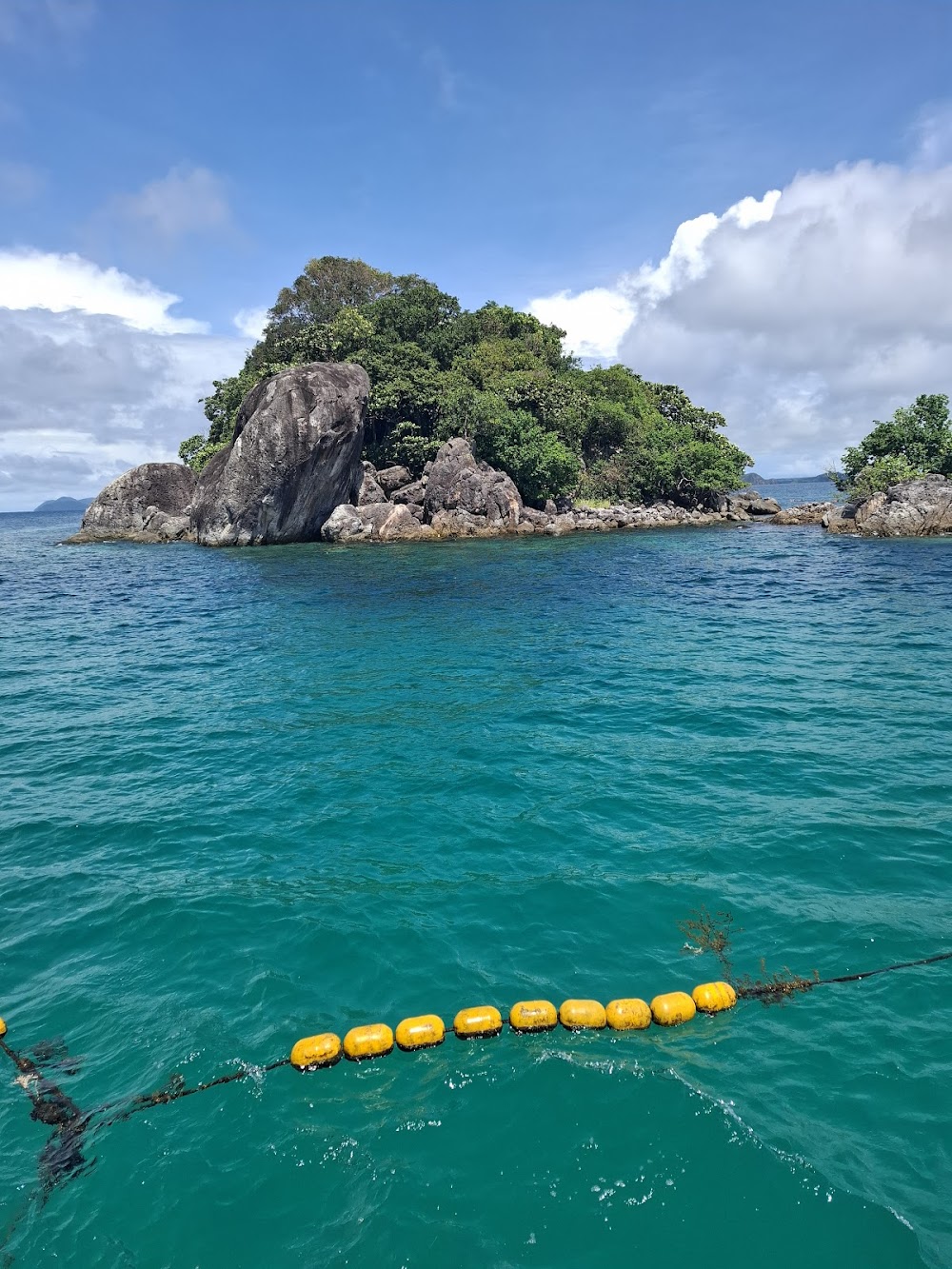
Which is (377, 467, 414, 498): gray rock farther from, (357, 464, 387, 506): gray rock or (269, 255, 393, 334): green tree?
(269, 255, 393, 334): green tree

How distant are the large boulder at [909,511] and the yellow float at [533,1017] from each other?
46083mm

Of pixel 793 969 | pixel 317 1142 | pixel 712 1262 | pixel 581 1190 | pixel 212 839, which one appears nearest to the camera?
pixel 712 1262

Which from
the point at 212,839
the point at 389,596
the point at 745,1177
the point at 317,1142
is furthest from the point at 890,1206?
the point at 389,596

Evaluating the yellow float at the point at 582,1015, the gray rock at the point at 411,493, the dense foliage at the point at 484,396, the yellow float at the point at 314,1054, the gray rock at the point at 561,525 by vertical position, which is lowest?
the yellow float at the point at 314,1054

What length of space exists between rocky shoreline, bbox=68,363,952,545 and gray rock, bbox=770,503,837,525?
35 cm

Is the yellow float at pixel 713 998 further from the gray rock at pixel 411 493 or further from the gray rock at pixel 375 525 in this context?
the gray rock at pixel 411 493

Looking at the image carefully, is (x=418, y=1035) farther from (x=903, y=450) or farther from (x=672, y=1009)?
(x=903, y=450)

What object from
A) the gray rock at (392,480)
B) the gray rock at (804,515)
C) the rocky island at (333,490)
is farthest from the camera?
the gray rock at (804,515)

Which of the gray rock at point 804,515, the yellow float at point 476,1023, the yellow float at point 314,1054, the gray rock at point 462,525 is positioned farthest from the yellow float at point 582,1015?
the gray rock at point 804,515

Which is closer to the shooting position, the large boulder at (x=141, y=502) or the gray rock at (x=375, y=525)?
the gray rock at (x=375, y=525)

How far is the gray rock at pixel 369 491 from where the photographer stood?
53500mm

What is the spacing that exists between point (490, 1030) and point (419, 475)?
52.5 meters

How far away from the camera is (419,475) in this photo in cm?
5653

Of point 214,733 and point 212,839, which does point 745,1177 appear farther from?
point 214,733
